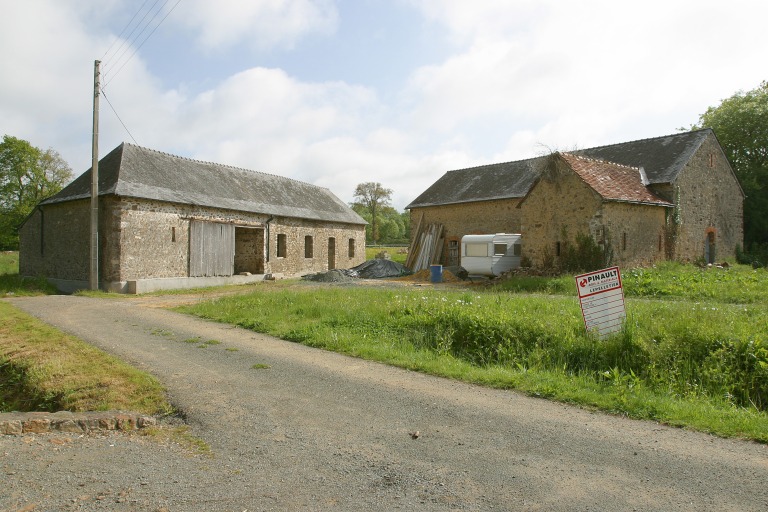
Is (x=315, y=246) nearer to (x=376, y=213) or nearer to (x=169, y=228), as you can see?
(x=169, y=228)

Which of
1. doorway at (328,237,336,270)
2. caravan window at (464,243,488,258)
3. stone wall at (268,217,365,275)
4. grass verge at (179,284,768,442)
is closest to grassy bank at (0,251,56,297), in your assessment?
stone wall at (268,217,365,275)

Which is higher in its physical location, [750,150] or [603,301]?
[750,150]

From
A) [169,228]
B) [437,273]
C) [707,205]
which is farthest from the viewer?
[707,205]

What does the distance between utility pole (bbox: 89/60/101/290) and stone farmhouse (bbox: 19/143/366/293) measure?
42 centimetres

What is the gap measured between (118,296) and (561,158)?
55.6 ft

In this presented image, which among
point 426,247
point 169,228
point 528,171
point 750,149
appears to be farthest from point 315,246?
point 750,149

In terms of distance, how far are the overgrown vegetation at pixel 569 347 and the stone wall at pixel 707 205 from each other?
36.7 feet

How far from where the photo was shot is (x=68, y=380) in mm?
6539

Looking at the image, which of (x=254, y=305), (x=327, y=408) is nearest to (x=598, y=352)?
(x=327, y=408)

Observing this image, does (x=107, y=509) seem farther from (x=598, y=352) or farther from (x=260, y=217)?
(x=260, y=217)

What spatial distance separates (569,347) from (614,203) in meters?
12.4

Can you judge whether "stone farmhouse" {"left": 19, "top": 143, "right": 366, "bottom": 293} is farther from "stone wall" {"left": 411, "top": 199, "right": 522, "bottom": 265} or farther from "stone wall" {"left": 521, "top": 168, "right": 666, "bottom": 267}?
"stone wall" {"left": 521, "top": 168, "right": 666, "bottom": 267}

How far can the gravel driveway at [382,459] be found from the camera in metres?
3.45

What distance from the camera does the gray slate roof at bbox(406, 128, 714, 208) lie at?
898 inches
